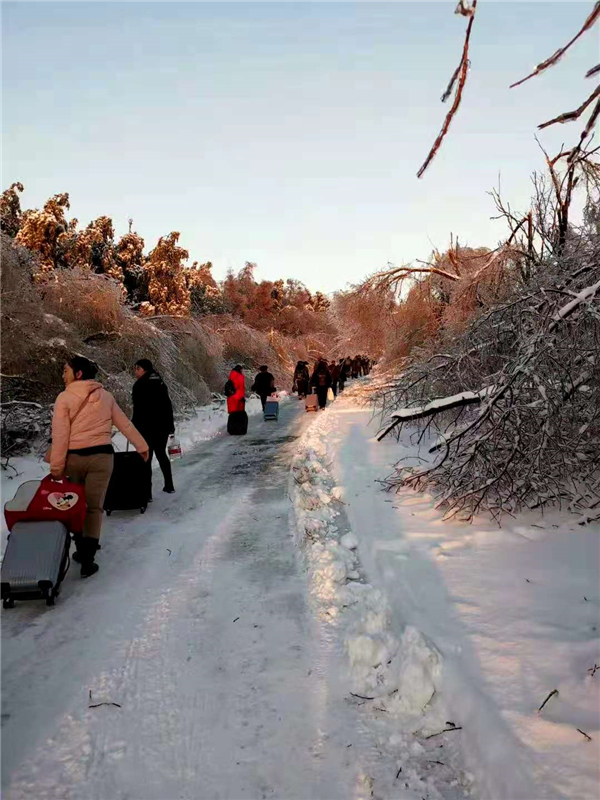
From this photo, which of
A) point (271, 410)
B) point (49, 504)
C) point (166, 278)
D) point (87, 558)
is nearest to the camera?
point (49, 504)

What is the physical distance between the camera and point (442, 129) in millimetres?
1534

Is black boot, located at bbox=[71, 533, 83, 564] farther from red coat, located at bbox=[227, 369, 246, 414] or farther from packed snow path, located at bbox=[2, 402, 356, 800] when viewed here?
red coat, located at bbox=[227, 369, 246, 414]

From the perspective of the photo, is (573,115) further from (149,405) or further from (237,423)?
(237,423)

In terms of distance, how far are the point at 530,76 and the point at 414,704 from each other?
290 centimetres

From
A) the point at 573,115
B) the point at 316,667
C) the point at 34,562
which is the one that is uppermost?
the point at 573,115

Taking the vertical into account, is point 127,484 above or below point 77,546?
above

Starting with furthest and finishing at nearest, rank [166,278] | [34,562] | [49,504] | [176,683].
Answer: [166,278] < [49,504] < [34,562] < [176,683]

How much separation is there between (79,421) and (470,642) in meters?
3.71

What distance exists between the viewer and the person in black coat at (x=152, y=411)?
283 inches

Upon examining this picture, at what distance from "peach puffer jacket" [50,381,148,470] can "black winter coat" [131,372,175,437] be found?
219 centimetres

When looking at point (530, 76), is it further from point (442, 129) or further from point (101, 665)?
point (101, 665)

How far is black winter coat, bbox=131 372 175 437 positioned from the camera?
7.19 meters

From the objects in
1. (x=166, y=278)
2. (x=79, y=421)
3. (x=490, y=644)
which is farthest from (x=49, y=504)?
(x=166, y=278)

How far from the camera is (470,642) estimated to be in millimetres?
3217
